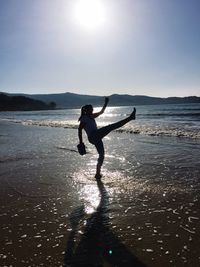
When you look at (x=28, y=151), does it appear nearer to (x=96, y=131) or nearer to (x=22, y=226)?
(x=96, y=131)

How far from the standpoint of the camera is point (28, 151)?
41.3 ft

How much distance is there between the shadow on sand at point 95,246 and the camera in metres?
3.61

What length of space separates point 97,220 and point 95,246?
876 mm

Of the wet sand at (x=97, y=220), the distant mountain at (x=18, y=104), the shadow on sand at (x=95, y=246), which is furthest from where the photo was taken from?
the distant mountain at (x=18, y=104)

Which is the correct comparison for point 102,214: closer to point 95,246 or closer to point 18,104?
point 95,246

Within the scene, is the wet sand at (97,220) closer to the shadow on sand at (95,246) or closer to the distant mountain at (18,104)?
the shadow on sand at (95,246)

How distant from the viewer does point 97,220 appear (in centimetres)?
488

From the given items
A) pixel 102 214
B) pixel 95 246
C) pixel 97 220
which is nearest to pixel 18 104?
pixel 102 214

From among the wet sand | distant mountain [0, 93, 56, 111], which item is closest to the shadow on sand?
the wet sand

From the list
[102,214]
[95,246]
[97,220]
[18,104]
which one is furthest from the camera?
[18,104]

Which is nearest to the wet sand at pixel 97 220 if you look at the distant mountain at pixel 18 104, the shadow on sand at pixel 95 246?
the shadow on sand at pixel 95 246

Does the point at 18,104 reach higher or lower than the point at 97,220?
lower

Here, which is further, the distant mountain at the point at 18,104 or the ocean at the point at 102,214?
the distant mountain at the point at 18,104

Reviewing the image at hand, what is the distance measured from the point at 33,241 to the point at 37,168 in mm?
4981
